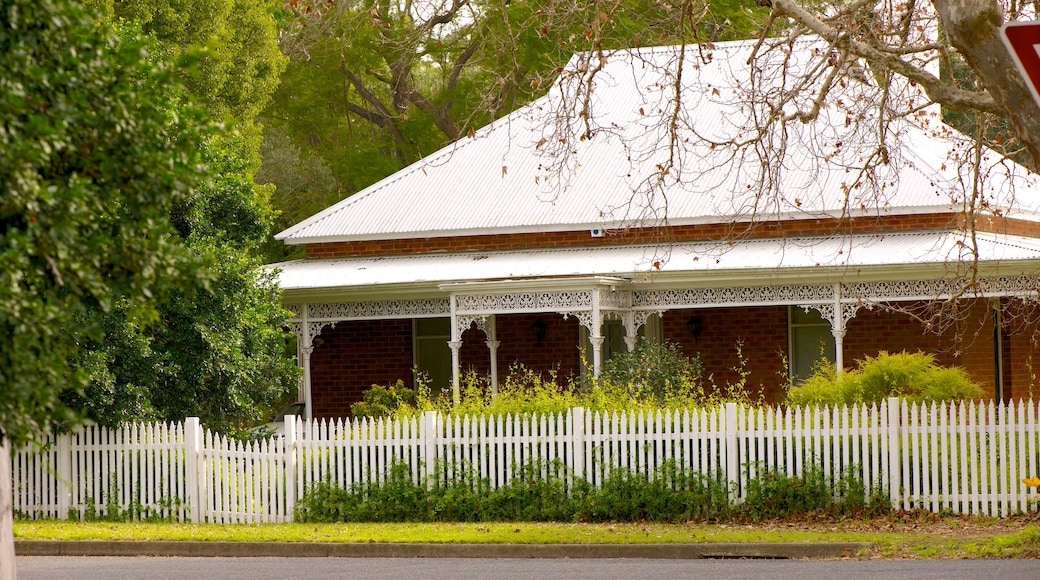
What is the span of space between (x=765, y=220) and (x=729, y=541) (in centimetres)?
1015

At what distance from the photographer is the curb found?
38.7 feet

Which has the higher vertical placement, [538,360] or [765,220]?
[765,220]

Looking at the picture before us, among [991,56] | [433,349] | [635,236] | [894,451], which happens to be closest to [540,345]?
[433,349]

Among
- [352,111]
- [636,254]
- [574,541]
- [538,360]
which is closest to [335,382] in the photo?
[538,360]

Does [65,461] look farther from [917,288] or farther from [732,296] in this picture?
[917,288]

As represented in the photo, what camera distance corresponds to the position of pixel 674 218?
2164cm

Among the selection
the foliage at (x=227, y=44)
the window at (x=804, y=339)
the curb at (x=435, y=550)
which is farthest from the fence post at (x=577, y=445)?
the foliage at (x=227, y=44)

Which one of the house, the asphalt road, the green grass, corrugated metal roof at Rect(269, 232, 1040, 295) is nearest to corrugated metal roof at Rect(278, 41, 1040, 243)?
the house

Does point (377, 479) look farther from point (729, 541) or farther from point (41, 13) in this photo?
point (41, 13)

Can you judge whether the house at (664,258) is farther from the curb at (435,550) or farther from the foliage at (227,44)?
the curb at (435,550)

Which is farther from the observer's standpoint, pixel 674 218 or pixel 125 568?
pixel 674 218

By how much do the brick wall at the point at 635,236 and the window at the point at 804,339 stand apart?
1.34 metres

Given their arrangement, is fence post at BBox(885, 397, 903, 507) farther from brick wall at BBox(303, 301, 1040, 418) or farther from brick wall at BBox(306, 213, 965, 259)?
brick wall at BBox(306, 213, 965, 259)

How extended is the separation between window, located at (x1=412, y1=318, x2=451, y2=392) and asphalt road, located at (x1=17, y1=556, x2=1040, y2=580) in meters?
11.8
